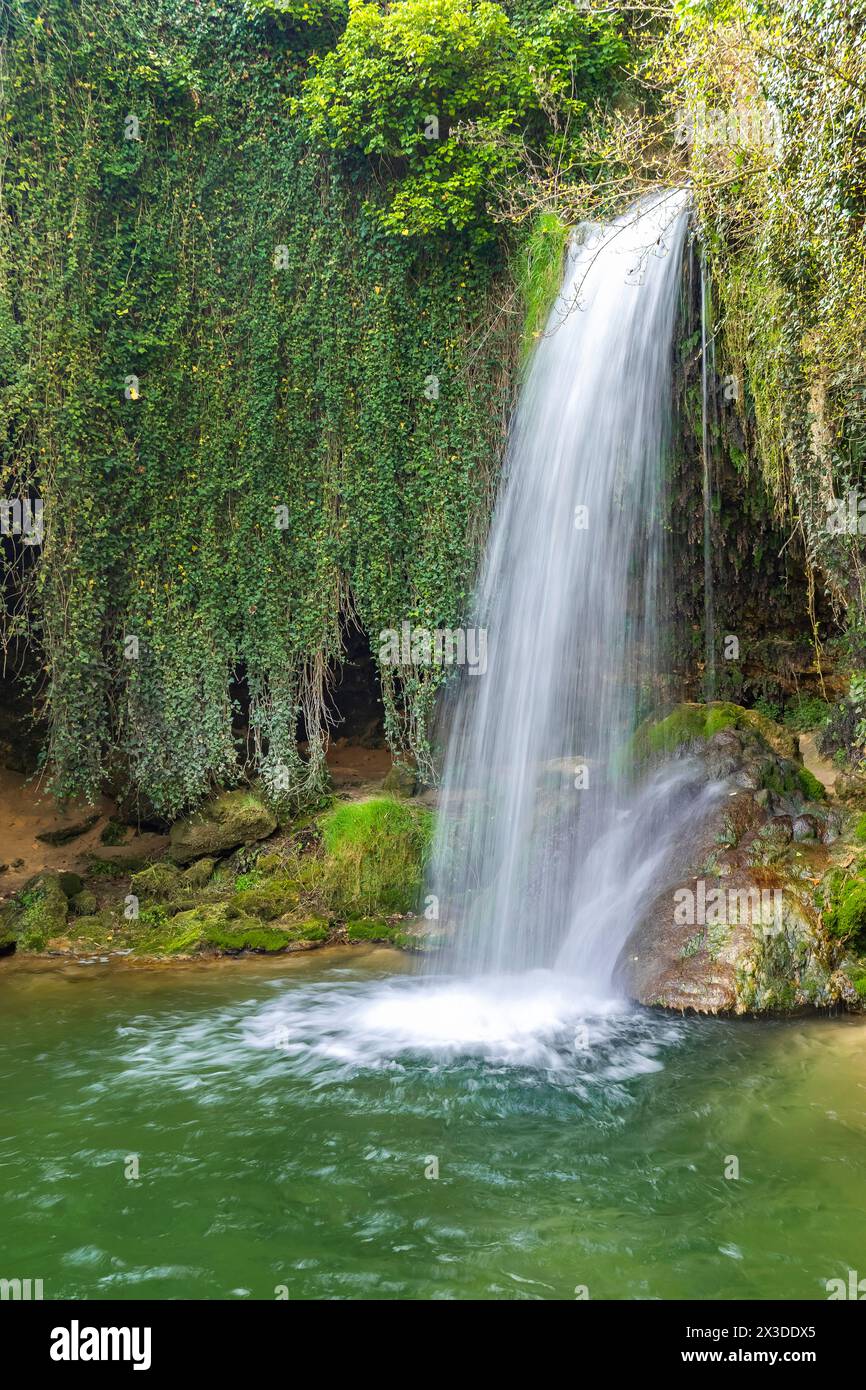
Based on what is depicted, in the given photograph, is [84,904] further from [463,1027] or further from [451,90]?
[451,90]

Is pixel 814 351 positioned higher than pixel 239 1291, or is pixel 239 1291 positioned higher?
pixel 814 351

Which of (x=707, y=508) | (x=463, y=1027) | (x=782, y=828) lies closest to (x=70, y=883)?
(x=463, y=1027)

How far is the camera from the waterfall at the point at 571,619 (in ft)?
27.9

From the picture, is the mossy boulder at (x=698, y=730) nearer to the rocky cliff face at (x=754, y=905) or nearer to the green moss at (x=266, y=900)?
the rocky cliff face at (x=754, y=905)

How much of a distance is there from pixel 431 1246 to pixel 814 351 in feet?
21.9

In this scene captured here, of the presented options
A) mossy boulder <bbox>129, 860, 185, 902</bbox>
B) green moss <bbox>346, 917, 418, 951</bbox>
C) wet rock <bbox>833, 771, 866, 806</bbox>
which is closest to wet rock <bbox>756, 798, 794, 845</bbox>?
wet rock <bbox>833, 771, 866, 806</bbox>

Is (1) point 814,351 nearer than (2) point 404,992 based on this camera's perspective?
Yes

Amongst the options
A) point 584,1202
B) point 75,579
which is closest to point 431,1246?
point 584,1202

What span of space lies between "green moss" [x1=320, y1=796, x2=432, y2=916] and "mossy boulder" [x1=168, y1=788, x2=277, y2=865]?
0.83 meters

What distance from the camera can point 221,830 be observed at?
10242 mm

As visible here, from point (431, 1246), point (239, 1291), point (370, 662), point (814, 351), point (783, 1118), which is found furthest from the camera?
point (370, 662)

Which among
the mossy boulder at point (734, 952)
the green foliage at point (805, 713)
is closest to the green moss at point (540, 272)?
the green foliage at point (805, 713)

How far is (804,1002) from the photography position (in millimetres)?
6379

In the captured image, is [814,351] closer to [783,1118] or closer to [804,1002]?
[804,1002]
